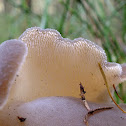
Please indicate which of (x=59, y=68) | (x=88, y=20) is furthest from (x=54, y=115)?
(x=88, y=20)

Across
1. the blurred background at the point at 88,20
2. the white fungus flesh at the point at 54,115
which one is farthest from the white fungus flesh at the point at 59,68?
the blurred background at the point at 88,20

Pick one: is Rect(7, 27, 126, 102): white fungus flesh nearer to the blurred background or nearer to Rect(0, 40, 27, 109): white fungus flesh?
Rect(0, 40, 27, 109): white fungus flesh

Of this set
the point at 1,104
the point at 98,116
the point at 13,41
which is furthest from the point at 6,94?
the point at 98,116

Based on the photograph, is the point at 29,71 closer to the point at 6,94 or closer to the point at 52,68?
the point at 52,68

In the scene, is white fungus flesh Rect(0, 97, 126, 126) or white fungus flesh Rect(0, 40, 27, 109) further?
white fungus flesh Rect(0, 97, 126, 126)

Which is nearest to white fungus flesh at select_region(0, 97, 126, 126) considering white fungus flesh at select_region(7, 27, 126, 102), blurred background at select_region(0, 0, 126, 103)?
white fungus flesh at select_region(7, 27, 126, 102)

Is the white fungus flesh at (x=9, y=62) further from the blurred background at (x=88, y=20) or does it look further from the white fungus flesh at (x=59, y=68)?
the blurred background at (x=88, y=20)
